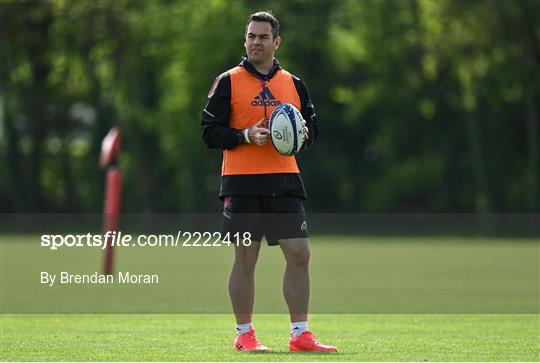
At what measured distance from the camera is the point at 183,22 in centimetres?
4650

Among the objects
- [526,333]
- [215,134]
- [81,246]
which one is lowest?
[81,246]

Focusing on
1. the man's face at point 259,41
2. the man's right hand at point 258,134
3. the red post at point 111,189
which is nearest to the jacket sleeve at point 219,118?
the man's right hand at point 258,134

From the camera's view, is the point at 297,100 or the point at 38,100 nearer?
the point at 297,100

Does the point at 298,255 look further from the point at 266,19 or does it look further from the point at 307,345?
the point at 266,19

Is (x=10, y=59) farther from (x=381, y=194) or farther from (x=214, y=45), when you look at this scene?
(x=381, y=194)

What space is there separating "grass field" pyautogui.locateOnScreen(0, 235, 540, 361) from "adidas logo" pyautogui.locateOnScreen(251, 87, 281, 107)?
5.93 feet

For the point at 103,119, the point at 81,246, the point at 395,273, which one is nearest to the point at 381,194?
the point at 103,119

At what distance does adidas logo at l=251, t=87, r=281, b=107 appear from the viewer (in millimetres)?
9758

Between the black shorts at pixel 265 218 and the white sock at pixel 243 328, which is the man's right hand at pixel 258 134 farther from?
the white sock at pixel 243 328

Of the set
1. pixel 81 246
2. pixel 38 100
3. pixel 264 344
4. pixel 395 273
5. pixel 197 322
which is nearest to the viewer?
pixel 264 344

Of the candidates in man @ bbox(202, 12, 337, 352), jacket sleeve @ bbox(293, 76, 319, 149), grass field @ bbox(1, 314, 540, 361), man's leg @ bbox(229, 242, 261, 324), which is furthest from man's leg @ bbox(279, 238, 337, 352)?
jacket sleeve @ bbox(293, 76, 319, 149)

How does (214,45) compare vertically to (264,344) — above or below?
above

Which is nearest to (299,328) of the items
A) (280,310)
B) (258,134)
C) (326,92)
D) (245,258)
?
(245,258)

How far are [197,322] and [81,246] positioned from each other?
2226 cm
